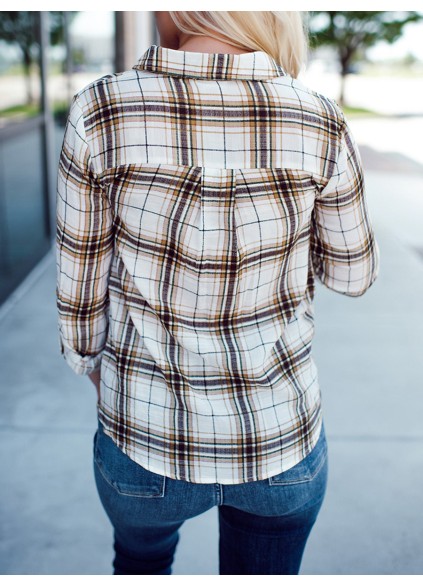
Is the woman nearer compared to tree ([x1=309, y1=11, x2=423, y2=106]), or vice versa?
the woman

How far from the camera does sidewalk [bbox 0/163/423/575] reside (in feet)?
7.27

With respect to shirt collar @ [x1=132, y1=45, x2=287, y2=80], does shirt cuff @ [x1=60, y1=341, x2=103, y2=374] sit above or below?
below

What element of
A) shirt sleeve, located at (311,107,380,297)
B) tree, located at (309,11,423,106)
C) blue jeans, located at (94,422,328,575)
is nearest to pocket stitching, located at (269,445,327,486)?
blue jeans, located at (94,422,328,575)

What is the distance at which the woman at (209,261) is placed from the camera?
1.01m

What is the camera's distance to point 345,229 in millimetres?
1194

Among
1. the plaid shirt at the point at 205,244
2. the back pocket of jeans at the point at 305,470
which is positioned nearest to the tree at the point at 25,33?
the plaid shirt at the point at 205,244

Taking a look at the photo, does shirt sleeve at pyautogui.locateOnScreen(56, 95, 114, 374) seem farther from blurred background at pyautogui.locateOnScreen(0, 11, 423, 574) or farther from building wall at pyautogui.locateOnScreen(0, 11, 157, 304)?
building wall at pyautogui.locateOnScreen(0, 11, 157, 304)

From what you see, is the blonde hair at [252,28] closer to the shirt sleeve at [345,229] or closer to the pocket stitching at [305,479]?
the shirt sleeve at [345,229]

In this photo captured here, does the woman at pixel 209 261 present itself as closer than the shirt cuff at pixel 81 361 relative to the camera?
Yes

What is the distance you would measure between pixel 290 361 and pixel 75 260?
1.42 feet

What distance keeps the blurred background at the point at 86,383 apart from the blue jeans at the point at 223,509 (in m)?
0.82

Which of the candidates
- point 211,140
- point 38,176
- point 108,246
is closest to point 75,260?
point 108,246

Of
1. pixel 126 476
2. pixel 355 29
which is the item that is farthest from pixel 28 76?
pixel 355 29

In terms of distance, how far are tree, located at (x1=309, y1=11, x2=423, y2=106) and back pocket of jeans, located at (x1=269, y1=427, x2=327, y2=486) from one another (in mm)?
24281
